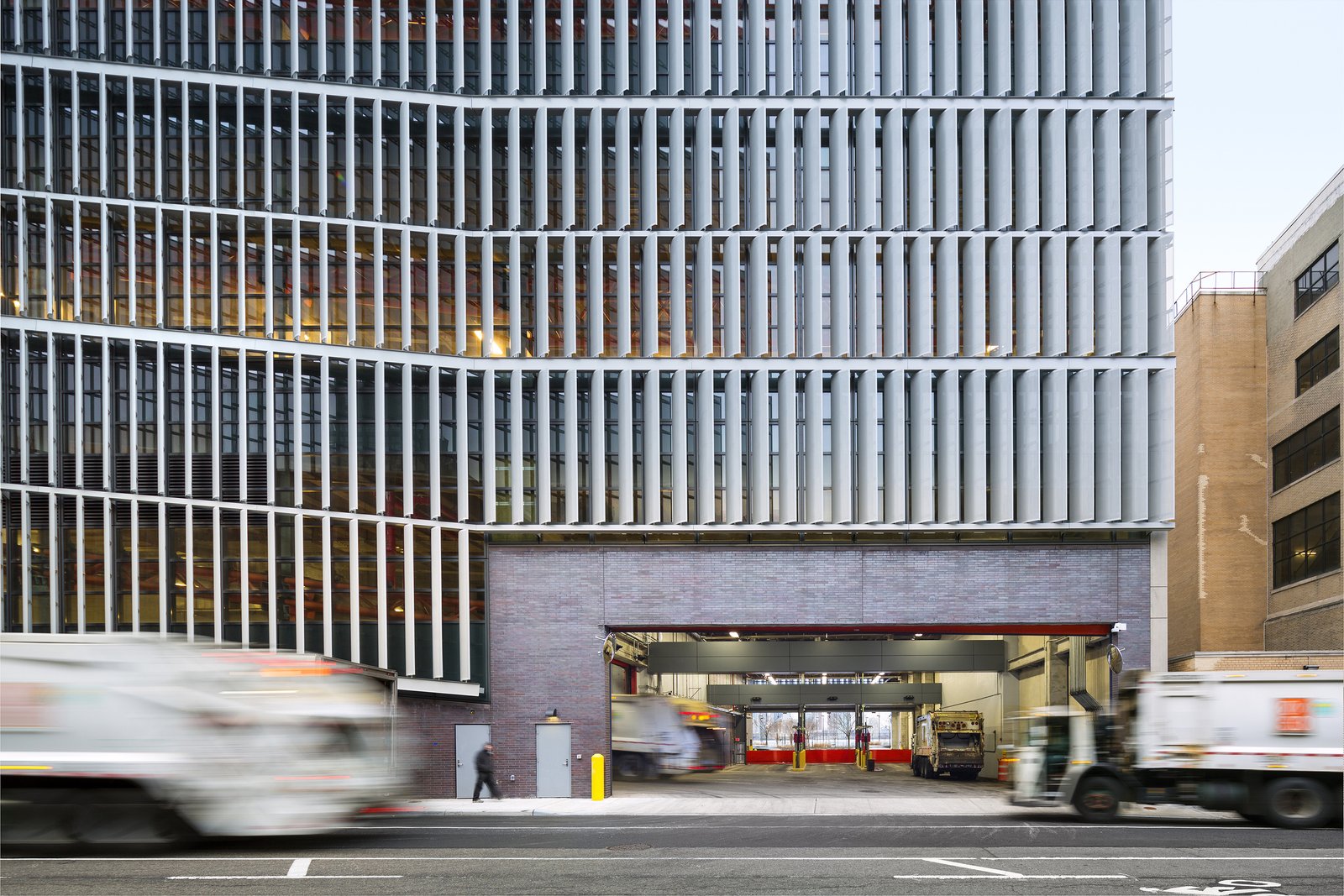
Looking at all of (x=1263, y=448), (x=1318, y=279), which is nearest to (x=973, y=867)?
(x=1318, y=279)

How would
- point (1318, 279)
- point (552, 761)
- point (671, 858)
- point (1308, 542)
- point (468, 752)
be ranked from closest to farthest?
point (671, 858) → point (552, 761) → point (468, 752) → point (1318, 279) → point (1308, 542)

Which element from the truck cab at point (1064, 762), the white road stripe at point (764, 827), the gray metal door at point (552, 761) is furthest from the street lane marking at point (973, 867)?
the gray metal door at point (552, 761)

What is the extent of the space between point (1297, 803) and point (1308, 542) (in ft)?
71.9

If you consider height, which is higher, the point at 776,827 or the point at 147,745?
the point at 147,745

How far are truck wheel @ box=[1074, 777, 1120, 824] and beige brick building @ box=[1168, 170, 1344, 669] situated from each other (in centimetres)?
1876

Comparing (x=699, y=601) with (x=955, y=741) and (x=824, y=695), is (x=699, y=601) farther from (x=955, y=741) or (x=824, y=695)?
(x=824, y=695)

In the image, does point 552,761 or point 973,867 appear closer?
point 973,867

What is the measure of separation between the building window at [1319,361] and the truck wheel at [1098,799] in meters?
20.9

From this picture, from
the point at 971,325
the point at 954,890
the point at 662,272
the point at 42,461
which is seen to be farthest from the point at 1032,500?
the point at 42,461

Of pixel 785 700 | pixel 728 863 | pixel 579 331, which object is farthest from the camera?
pixel 785 700

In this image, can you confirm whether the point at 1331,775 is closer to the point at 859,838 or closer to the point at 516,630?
the point at 859,838

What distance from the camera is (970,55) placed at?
107 feet

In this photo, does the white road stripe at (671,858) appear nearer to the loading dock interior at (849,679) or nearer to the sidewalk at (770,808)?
the sidewalk at (770,808)

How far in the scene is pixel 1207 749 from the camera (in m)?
21.6
